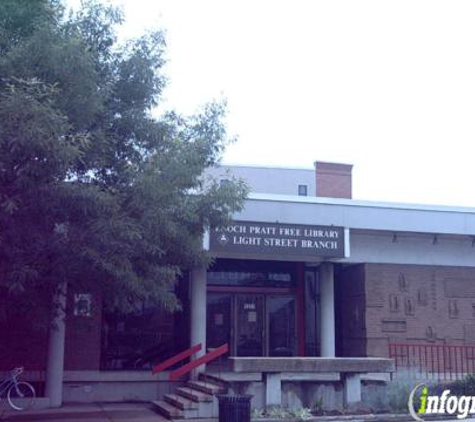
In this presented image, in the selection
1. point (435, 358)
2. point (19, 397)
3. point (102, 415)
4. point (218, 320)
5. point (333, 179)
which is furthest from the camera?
point (333, 179)

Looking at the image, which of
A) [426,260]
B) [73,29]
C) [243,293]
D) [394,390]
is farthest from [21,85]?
[426,260]

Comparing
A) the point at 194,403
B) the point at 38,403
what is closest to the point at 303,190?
the point at 38,403

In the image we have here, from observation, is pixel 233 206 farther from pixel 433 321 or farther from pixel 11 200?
pixel 433 321

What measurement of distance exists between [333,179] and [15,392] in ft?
103

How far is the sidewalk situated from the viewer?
48.6ft

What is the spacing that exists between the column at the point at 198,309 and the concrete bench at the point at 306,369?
4100 mm

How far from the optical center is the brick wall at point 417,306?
19797 millimetres

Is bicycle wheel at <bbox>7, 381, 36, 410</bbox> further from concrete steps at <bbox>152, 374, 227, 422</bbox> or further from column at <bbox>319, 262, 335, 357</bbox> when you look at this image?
column at <bbox>319, 262, 335, 357</bbox>

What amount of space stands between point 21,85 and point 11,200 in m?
1.86

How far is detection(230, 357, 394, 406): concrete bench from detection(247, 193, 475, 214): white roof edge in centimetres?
506

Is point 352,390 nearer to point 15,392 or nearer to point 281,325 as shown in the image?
point 281,325

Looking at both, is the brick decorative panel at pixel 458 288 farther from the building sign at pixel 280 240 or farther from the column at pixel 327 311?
the building sign at pixel 280 240

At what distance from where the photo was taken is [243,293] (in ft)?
69.9

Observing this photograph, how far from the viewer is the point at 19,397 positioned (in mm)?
16766
